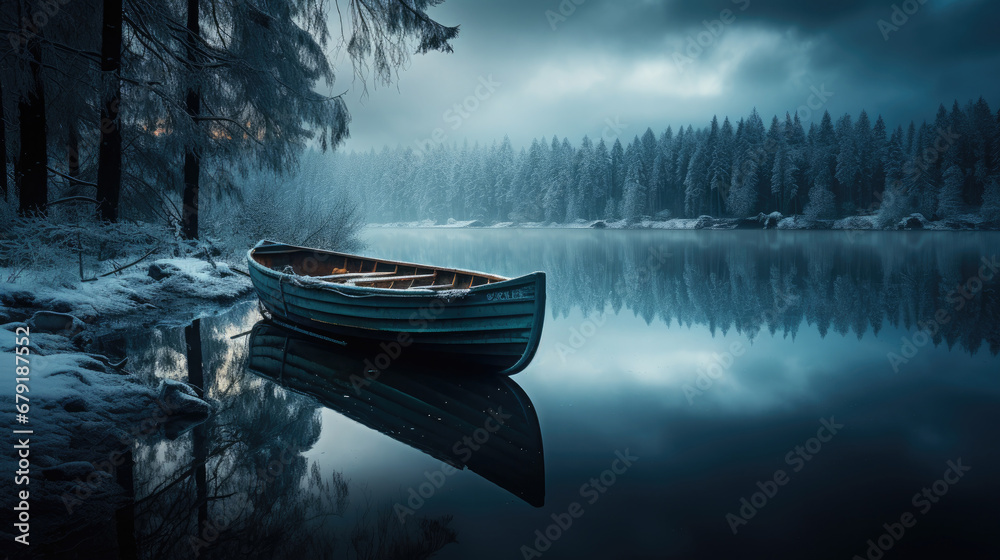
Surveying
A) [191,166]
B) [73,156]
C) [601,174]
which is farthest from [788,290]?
[601,174]

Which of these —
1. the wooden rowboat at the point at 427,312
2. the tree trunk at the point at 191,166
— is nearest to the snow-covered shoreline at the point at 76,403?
the wooden rowboat at the point at 427,312

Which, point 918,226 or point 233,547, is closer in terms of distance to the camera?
point 233,547

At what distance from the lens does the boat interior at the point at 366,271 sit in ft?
29.5

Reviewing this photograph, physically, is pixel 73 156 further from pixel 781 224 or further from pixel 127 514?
pixel 781 224

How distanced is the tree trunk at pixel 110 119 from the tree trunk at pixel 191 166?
1692 millimetres

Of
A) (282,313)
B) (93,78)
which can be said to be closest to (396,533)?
(282,313)

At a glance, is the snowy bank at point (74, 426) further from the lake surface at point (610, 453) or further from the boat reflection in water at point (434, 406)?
the boat reflection in water at point (434, 406)

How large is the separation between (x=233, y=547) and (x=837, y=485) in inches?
190

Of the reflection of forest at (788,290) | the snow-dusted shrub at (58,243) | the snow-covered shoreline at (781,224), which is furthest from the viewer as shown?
the snow-covered shoreline at (781,224)

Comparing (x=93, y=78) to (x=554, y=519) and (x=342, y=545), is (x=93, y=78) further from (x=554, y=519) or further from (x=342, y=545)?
(x=554, y=519)

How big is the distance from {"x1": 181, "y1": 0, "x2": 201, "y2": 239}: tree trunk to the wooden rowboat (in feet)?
15.4

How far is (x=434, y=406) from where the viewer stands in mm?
6105

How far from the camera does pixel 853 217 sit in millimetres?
54781

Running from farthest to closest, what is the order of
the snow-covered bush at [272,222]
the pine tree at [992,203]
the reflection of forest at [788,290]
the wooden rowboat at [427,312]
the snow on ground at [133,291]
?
the pine tree at [992,203], the snow-covered bush at [272,222], the reflection of forest at [788,290], the snow on ground at [133,291], the wooden rowboat at [427,312]
